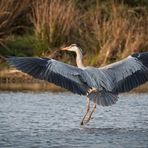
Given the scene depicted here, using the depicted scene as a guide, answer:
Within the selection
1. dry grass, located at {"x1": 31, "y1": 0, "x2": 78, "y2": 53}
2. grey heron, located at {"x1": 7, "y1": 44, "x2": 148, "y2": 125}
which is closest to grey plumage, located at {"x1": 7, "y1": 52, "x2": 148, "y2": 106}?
grey heron, located at {"x1": 7, "y1": 44, "x2": 148, "y2": 125}

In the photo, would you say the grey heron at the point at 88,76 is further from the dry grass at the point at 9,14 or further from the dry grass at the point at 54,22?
the dry grass at the point at 9,14

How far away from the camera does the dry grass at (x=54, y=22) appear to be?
19531mm

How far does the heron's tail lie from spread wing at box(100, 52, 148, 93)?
205 millimetres

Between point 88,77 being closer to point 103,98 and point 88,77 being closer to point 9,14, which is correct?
point 103,98

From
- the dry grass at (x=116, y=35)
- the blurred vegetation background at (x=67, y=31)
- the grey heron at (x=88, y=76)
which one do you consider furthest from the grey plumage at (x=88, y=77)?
the dry grass at (x=116, y=35)

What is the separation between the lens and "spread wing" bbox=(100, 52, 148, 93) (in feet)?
37.9

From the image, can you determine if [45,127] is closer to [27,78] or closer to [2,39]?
[27,78]

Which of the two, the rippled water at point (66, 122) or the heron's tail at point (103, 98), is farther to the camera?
the heron's tail at point (103, 98)

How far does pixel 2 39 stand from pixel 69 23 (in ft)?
5.75

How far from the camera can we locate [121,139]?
10.2 m

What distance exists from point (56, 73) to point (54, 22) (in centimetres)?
845

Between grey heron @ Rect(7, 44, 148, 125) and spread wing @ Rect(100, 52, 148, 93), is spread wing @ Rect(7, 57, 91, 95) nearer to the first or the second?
grey heron @ Rect(7, 44, 148, 125)

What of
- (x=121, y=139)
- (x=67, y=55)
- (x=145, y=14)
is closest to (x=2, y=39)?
(x=67, y=55)

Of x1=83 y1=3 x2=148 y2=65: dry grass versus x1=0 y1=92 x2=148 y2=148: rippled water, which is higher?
x1=83 y1=3 x2=148 y2=65: dry grass
